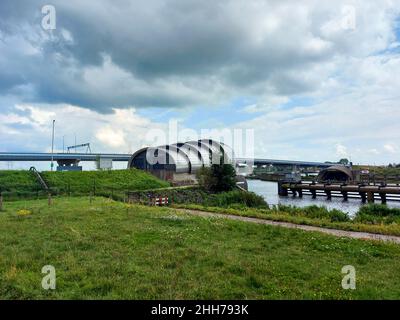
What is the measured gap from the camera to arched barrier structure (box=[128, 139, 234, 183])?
63156 millimetres

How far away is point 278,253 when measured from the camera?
10156mm

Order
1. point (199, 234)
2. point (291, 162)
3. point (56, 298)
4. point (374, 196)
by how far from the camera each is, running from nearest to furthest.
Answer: point (56, 298) → point (199, 234) → point (374, 196) → point (291, 162)

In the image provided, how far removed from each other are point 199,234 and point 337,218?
1061cm

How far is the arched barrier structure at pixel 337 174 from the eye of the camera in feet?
279

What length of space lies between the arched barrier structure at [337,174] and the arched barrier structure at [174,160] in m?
33.8

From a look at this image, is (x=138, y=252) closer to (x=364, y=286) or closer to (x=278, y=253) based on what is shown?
(x=278, y=253)

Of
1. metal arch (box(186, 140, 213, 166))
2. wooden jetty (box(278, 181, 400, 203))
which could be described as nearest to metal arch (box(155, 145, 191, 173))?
metal arch (box(186, 140, 213, 166))

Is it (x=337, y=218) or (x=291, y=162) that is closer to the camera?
(x=337, y=218)

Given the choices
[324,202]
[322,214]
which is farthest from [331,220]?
[324,202]

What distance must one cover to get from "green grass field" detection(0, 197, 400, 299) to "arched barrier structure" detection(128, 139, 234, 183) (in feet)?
146

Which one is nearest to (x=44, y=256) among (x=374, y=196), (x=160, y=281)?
(x=160, y=281)

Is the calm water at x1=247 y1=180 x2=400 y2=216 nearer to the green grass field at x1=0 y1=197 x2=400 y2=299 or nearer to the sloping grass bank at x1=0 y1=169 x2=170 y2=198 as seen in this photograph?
the sloping grass bank at x1=0 y1=169 x2=170 y2=198

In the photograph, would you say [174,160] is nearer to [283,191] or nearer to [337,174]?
[283,191]
